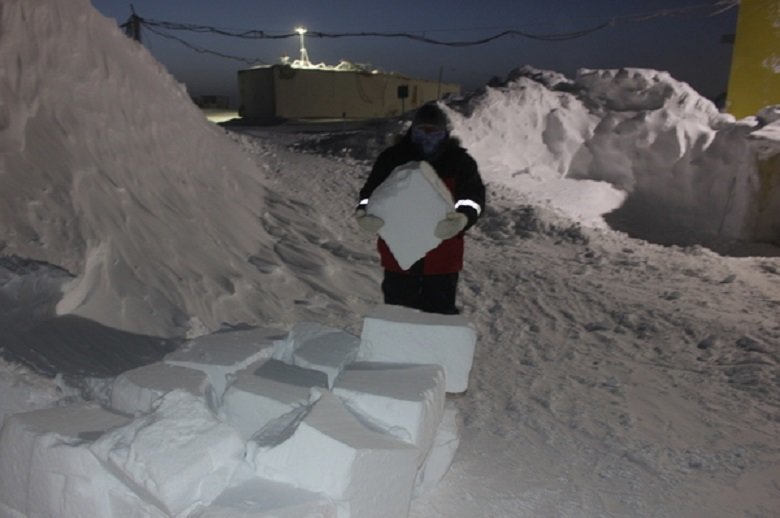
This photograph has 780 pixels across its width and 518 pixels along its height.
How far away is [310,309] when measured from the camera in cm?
433

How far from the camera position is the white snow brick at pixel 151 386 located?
217cm

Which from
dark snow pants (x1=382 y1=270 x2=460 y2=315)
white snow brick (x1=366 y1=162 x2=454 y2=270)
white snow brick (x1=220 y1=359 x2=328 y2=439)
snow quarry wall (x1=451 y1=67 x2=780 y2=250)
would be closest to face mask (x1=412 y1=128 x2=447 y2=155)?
white snow brick (x1=366 y1=162 x2=454 y2=270)

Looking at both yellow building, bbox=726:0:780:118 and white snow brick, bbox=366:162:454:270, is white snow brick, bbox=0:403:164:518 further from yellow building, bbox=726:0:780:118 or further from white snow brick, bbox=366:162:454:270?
yellow building, bbox=726:0:780:118

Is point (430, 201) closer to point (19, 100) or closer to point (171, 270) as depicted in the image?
point (171, 270)

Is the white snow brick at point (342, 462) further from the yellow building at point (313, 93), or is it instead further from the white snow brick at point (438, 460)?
the yellow building at point (313, 93)

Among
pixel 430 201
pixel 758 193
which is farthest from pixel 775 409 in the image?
pixel 758 193

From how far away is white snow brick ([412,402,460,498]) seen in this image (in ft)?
7.85

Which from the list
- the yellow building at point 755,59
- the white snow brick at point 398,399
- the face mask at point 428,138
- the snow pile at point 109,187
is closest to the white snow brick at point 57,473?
the white snow brick at point 398,399

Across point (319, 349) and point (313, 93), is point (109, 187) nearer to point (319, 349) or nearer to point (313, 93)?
point (319, 349)

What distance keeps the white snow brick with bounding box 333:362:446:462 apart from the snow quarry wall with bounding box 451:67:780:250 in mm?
6736

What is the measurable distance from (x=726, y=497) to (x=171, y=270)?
3.40 meters

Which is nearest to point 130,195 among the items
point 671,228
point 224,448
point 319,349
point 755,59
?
point 319,349

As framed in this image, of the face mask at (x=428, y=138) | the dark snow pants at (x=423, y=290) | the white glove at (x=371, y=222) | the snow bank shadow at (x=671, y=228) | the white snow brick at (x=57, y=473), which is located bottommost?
the snow bank shadow at (x=671, y=228)

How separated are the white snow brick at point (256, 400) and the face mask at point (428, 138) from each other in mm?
1462
